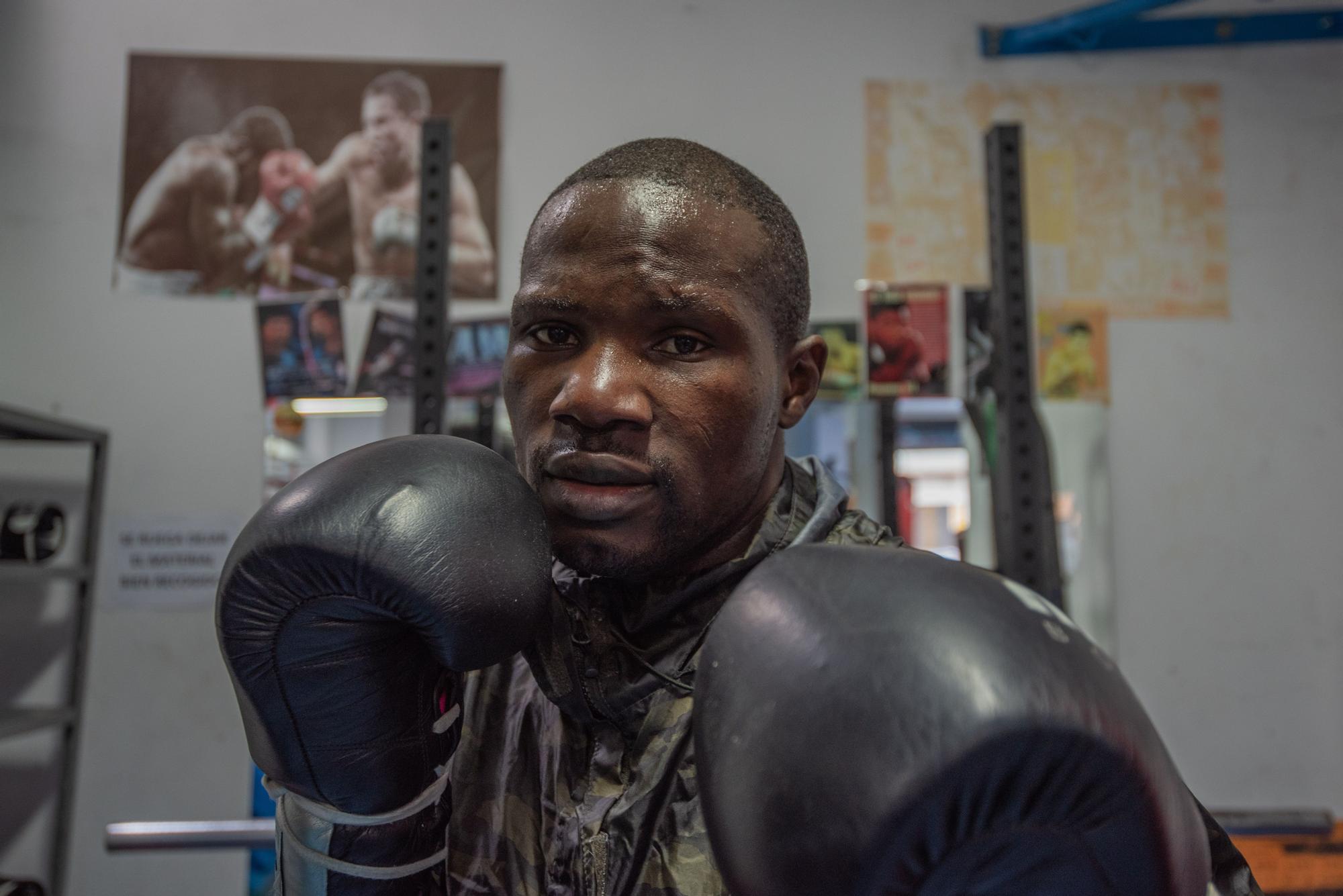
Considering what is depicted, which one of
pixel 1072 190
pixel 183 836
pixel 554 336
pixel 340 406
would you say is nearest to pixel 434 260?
pixel 340 406

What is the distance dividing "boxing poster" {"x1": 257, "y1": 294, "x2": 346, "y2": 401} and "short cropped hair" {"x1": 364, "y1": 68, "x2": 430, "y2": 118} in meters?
0.52

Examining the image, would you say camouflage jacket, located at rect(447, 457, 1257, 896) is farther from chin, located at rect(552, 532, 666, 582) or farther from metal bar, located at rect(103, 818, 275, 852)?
metal bar, located at rect(103, 818, 275, 852)

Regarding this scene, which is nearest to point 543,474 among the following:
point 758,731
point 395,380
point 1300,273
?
point 758,731

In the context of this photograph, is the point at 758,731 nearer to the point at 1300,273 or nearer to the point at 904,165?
the point at 904,165

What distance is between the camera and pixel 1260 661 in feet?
6.73

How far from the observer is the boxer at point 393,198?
6.89 ft

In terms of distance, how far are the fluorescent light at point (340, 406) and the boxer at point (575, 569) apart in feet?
4.08

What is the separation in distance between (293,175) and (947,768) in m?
2.17

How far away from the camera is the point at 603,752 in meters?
0.85

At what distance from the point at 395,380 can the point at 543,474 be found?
1363mm

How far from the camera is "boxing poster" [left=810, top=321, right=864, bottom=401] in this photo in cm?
210

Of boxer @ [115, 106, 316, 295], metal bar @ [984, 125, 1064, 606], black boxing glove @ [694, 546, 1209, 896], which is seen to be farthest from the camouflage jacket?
boxer @ [115, 106, 316, 295]

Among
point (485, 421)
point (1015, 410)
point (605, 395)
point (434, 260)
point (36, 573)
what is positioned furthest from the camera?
point (485, 421)

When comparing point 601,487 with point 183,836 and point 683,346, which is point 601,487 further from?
point 183,836
